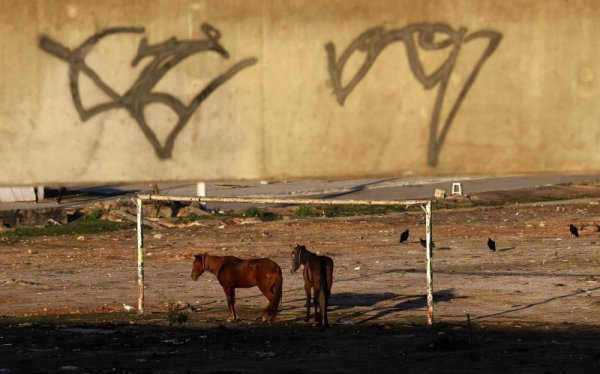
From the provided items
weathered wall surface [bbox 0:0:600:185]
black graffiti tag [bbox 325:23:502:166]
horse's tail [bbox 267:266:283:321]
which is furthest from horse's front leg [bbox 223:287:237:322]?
black graffiti tag [bbox 325:23:502:166]

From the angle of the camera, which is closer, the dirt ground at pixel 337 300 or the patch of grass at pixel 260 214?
the dirt ground at pixel 337 300

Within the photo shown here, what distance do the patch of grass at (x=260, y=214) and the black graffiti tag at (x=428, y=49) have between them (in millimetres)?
38078

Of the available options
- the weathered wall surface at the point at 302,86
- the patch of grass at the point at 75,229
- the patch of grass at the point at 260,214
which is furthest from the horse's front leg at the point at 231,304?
the patch of grass at the point at 260,214

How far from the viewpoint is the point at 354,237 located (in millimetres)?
38625

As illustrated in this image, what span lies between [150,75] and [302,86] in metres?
0.57

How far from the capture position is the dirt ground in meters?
18.1

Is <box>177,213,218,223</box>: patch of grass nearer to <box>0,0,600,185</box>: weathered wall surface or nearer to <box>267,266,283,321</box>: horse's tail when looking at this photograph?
<box>267,266,283,321</box>: horse's tail

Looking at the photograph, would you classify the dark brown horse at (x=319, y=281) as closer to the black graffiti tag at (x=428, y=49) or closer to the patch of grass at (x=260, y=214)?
the black graffiti tag at (x=428, y=49)

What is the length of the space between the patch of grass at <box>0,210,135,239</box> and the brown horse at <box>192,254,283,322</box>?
59.2 ft

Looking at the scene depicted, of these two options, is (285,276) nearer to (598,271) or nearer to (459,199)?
(598,271)

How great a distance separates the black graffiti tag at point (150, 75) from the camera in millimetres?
4711

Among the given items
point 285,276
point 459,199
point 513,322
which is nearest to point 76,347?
point 513,322

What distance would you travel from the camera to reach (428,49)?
15.3ft

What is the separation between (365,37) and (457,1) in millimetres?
363
